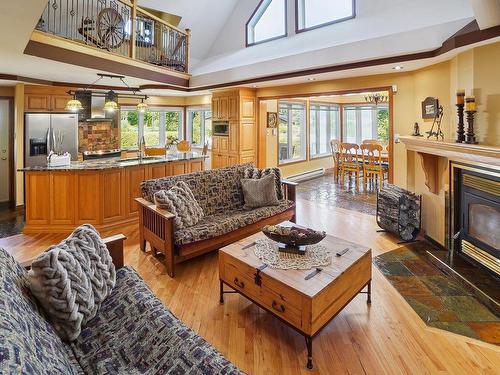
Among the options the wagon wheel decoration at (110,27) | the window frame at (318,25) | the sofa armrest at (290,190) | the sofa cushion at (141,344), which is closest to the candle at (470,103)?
the sofa armrest at (290,190)

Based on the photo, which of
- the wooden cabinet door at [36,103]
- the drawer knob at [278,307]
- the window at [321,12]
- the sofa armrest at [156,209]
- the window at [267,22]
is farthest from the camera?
the window at [267,22]

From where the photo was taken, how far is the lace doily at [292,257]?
229 centimetres

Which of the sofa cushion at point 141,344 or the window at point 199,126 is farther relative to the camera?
the window at point 199,126

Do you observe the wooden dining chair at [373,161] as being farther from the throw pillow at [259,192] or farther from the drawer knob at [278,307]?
the drawer knob at [278,307]

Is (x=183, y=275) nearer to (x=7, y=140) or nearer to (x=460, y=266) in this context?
(x=460, y=266)

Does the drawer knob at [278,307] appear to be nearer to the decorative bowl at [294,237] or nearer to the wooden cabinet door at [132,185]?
the decorative bowl at [294,237]

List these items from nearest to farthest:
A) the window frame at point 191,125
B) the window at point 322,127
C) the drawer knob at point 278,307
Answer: the drawer knob at point 278,307 < the window frame at point 191,125 < the window at point 322,127

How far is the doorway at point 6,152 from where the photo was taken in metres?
6.24

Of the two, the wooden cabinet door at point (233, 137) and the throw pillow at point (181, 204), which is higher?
the wooden cabinet door at point (233, 137)

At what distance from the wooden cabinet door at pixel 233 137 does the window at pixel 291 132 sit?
1592 millimetres

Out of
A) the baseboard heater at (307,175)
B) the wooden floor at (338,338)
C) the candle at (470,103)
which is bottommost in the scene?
the wooden floor at (338,338)

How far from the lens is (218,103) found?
25.2 ft

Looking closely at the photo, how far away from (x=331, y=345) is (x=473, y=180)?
2.55 metres

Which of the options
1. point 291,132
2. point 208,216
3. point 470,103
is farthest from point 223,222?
point 291,132
